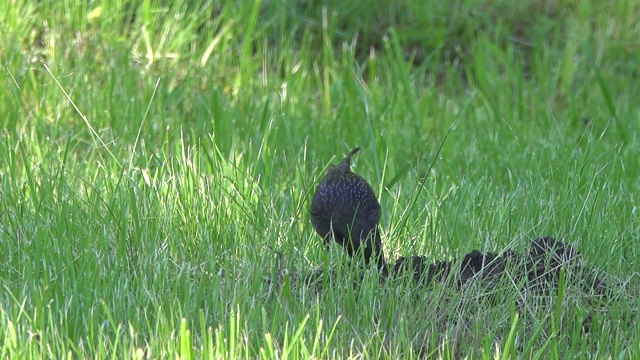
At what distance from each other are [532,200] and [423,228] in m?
0.46

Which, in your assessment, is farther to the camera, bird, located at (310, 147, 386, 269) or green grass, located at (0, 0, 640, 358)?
bird, located at (310, 147, 386, 269)

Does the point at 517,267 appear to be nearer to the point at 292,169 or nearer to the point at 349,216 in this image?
the point at 349,216

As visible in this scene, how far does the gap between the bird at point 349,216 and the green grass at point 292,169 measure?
92mm

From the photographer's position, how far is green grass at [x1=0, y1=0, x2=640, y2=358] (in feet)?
9.30

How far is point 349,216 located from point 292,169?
134 centimetres

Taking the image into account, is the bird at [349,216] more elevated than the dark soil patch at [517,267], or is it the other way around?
the bird at [349,216]

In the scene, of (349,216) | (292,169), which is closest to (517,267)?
(349,216)

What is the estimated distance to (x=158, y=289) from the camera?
2.96 m

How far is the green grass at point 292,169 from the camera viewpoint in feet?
9.30

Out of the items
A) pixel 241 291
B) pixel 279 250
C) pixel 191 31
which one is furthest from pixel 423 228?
pixel 191 31

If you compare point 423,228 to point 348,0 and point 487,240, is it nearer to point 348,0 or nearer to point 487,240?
point 487,240

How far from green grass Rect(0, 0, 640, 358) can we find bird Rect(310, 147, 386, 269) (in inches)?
3.6

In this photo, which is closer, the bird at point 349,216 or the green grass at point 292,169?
the green grass at point 292,169

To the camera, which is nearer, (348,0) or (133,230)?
(133,230)
